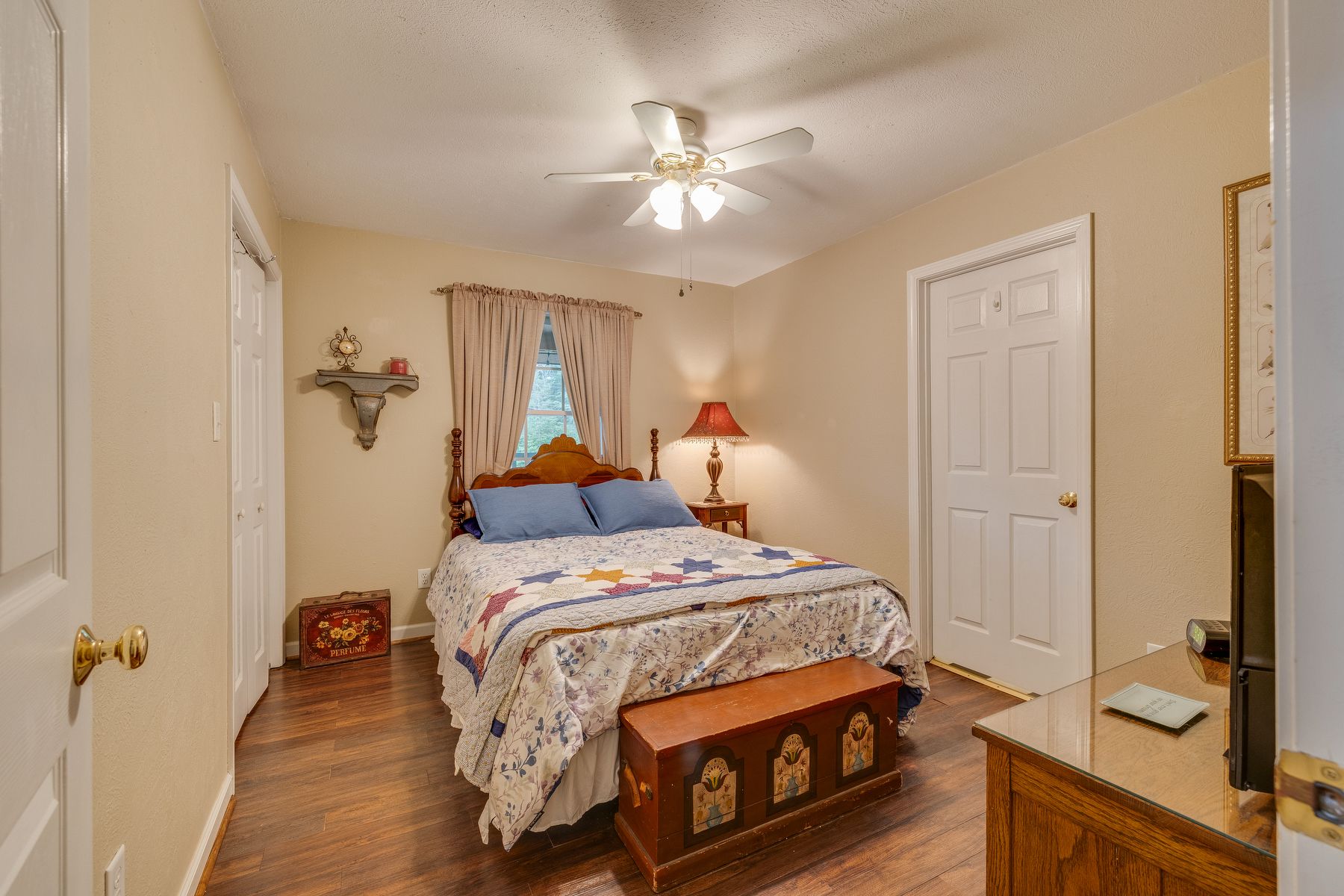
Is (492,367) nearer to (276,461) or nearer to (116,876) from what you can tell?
(276,461)

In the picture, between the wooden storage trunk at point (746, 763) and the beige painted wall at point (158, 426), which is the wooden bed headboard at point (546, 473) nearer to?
the beige painted wall at point (158, 426)

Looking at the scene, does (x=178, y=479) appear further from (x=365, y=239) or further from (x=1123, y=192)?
(x=1123, y=192)

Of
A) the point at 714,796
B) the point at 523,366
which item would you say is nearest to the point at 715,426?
the point at 523,366

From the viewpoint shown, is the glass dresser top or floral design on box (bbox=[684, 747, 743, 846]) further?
floral design on box (bbox=[684, 747, 743, 846])

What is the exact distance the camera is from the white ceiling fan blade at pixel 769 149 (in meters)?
2.06

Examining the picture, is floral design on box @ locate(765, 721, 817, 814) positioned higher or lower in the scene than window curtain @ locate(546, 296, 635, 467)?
lower

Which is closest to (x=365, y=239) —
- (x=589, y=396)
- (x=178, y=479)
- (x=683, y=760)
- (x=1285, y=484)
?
(x=589, y=396)

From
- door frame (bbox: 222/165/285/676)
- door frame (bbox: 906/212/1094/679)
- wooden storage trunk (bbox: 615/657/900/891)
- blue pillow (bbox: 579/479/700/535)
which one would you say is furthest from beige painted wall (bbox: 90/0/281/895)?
door frame (bbox: 906/212/1094/679)

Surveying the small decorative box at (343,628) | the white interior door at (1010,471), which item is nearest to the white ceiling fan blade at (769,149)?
the white interior door at (1010,471)

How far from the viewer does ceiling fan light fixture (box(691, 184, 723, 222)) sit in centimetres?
242

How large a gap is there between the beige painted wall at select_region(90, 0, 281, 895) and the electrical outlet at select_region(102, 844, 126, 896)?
0.06 feet

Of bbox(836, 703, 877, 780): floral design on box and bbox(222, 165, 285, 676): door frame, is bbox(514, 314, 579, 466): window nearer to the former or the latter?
bbox(222, 165, 285, 676): door frame

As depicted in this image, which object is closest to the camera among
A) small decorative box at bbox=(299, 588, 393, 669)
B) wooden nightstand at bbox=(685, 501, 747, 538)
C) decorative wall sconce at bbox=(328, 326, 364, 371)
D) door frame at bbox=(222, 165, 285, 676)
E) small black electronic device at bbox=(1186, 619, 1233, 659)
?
small black electronic device at bbox=(1186, 619, 1233, 659)

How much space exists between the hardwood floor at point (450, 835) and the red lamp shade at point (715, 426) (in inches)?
91.7
